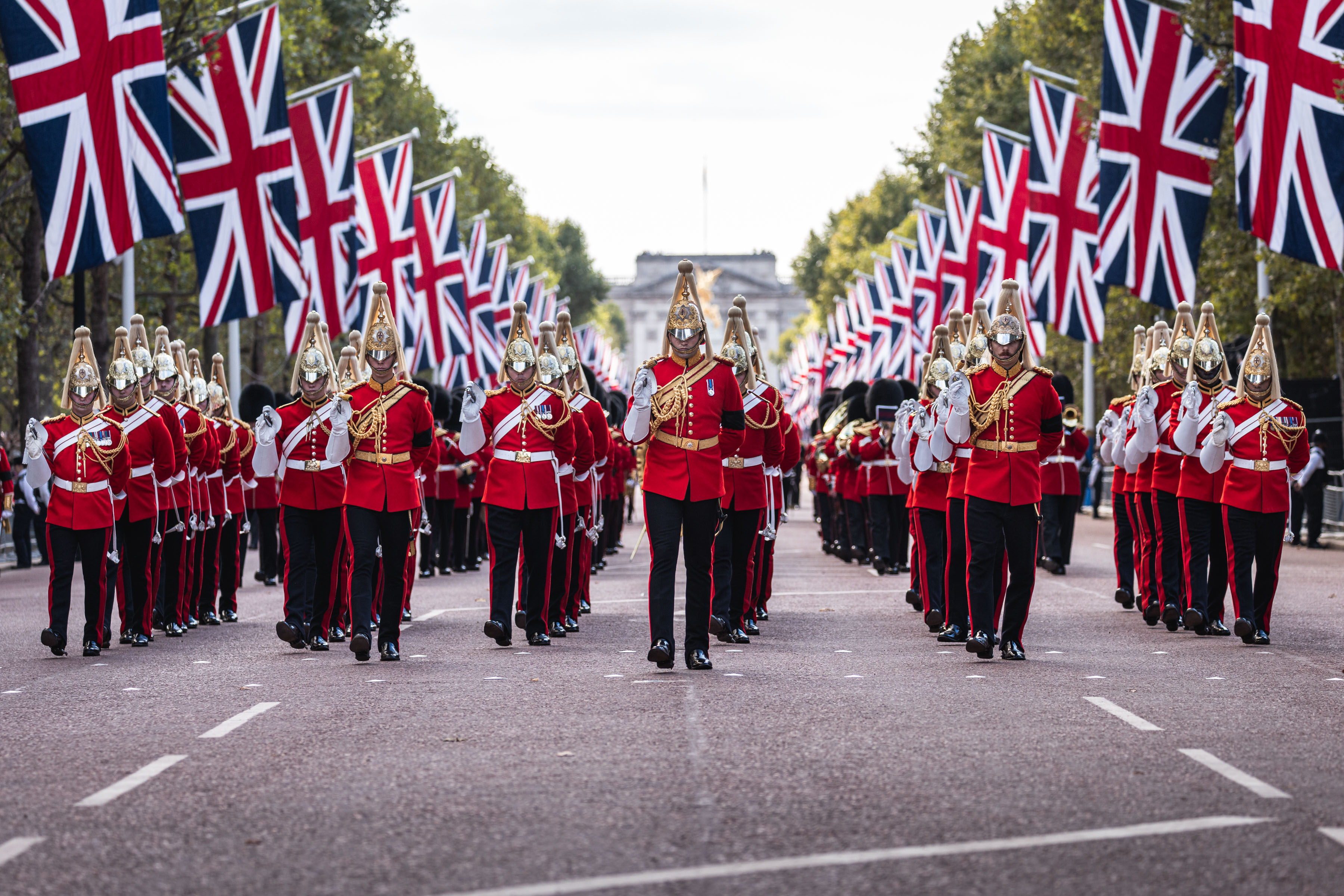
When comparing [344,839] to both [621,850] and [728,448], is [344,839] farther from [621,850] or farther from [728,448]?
[728,448]

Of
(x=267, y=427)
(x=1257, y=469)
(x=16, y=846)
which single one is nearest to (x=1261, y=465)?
(x=1257, y=469)

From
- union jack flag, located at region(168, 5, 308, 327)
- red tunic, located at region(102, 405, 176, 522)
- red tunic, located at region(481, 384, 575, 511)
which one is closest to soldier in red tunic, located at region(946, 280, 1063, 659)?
red tunic, located at region(481, 384, 575, 511)

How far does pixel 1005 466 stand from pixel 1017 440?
17cm

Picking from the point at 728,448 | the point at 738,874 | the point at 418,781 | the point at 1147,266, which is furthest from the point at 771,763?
the point at 1147,266

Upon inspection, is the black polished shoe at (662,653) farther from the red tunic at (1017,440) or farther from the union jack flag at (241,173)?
the union jack flag at (241,173)

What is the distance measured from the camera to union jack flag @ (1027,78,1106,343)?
29422mm

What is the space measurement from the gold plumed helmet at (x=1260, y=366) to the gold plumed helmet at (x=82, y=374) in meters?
7.63

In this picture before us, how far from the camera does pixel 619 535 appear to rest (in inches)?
1165

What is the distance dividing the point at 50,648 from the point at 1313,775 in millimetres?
8600

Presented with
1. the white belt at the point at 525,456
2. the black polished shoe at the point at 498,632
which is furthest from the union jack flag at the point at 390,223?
the black polished shoe at the point at 498,632

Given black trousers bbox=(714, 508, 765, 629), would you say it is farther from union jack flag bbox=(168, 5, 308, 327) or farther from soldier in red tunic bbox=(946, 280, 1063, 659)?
union jack flag bbox=(168, 5, 308, 327)

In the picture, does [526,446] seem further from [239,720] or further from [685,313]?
[239,720]

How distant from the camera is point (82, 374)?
43.3 feet

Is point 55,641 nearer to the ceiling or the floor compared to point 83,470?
nearer to the floor
